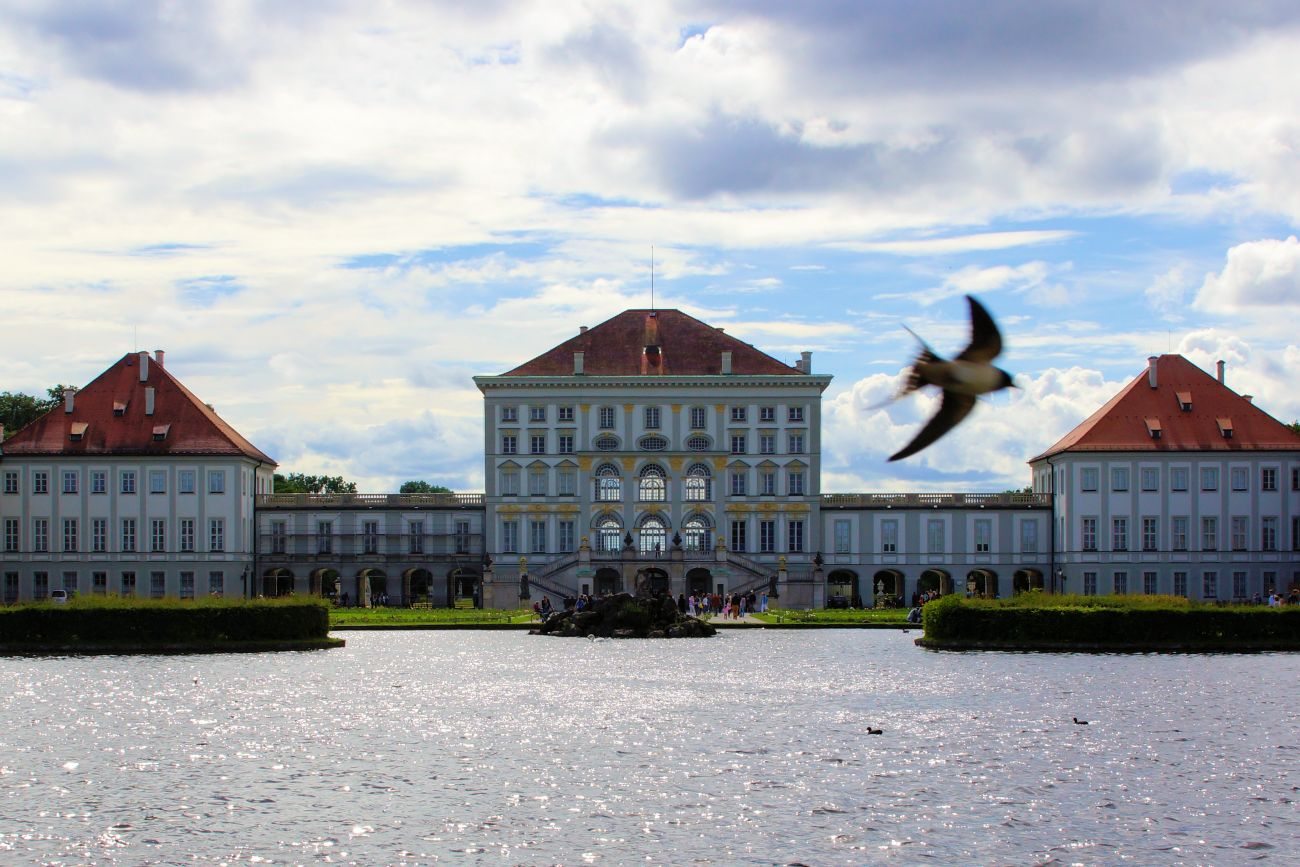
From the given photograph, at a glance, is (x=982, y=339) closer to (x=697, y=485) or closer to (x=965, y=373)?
(x=965, y=373)

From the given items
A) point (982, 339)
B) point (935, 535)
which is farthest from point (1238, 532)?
point (982, 339)

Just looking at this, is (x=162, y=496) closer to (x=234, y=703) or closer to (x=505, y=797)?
(x=234, y=703)

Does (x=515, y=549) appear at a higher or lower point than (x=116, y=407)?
lower

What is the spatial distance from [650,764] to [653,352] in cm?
7296

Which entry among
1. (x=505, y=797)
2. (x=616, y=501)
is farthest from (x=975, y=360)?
(x=616, y=501)

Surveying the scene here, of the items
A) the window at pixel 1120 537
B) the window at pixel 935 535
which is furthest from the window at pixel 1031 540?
the window at pixel 1120 537

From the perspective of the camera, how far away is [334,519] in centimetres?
10088

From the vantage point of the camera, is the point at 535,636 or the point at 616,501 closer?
the point at 535,636

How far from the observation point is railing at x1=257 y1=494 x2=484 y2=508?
10106 cm

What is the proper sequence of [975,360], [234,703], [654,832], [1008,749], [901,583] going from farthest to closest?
[901,583] → [234,703] → [1008,749] → [654,832] → [975,360]

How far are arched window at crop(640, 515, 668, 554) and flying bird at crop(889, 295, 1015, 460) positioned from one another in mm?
92635

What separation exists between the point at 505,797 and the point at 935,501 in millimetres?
75256

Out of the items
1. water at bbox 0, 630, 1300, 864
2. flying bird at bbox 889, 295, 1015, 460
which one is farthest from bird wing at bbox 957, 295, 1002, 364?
water at bbox 0, 630, 1300, 864

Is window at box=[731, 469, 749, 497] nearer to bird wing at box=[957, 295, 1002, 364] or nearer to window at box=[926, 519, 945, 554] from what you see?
window at box=[926, 519, 945, 554]
